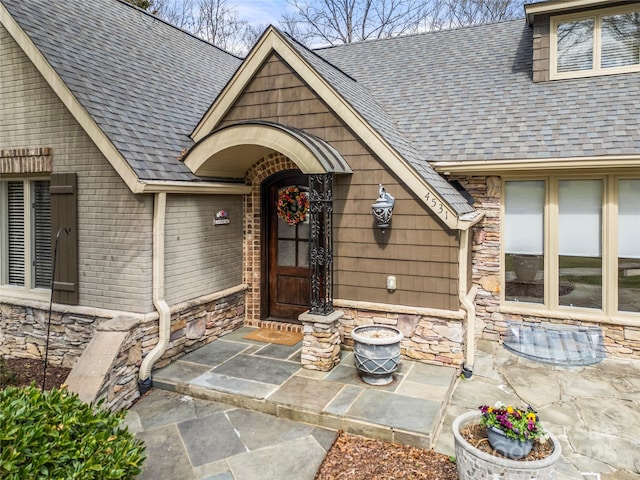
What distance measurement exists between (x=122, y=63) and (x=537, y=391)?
7.92 m

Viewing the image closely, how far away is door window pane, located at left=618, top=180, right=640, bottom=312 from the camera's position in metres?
6.55

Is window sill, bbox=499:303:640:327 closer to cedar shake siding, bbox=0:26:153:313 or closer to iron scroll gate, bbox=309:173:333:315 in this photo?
iron scroll gate, bbox=309:173:333:315

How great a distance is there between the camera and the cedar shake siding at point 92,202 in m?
5.71

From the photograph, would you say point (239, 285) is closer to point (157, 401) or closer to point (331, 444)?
point (157, 401)

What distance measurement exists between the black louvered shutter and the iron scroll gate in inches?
123

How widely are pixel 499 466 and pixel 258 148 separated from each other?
16.3 feet

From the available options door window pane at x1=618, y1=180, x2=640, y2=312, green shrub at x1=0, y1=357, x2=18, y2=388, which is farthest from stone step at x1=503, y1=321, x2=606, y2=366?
green shrub at x1=0, y1=357, x2=18, y2=388

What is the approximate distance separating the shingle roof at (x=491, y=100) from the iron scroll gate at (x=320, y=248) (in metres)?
2.14

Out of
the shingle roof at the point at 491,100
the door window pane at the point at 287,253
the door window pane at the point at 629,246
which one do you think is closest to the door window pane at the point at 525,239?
the shingle roof at the point at 491,100

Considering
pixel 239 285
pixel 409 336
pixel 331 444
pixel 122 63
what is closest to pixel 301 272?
pixel 239 285

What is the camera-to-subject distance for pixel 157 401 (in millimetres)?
5328

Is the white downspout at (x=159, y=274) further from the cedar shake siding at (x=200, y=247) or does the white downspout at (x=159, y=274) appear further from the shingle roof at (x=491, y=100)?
the shingle roof at (x=491, y=100)

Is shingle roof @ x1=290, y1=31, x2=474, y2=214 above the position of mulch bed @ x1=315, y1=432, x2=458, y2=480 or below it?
above

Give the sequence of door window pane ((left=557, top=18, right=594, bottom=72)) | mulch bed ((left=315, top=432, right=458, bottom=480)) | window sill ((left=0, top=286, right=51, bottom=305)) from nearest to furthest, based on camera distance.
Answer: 1. mulch bed ((left=315, top=432, right=458, bottom=480))
2. window sill ((left=0, top=286, right=51, bottom=305))
3. door window pane ((left=557, top=18, right=594, bottom=72))
